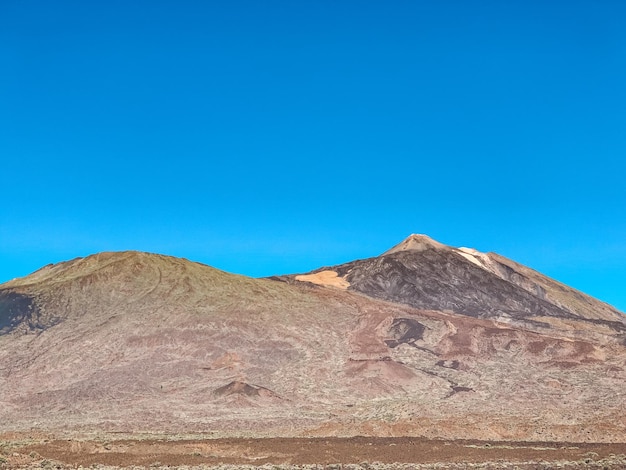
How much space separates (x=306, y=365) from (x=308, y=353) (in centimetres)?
357

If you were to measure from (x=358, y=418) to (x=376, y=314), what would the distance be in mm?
33326

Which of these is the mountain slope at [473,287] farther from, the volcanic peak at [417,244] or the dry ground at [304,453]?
the dry ground at [304,453]

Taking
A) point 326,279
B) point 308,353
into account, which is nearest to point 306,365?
point 308,353

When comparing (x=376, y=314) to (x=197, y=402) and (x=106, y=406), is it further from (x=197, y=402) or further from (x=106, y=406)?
(x=106, y=406)

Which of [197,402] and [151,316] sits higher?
[151,316]

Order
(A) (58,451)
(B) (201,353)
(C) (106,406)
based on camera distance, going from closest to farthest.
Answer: (A) (58,451) < (C) (106,406) < (B) (201,353)

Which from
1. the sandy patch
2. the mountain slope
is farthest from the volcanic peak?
the sandy patch

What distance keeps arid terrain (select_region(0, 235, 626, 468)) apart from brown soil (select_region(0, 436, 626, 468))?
0.18 meters

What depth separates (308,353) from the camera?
263ft

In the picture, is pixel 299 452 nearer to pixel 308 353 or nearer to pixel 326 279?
pixel 308 353

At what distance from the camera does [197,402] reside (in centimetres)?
6650

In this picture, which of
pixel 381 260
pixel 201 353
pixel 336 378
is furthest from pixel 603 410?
pixel 381 260

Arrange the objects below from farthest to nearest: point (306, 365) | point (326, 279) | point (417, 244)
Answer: point (417, 244) → point (326, 279) → point (306, 365)

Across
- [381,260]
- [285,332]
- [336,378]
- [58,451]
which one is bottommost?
[58,451]
